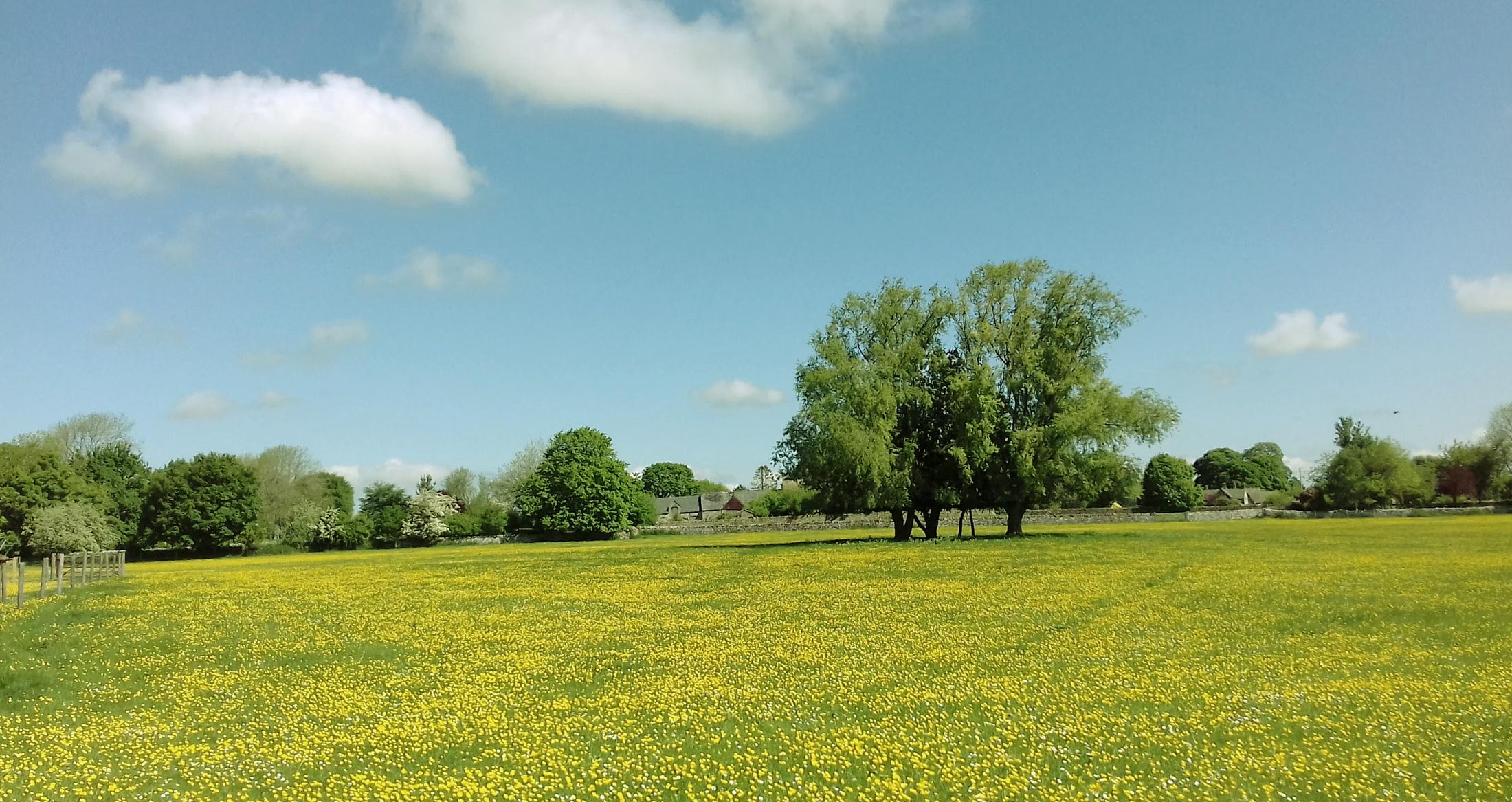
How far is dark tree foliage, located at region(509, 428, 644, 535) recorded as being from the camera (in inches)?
4380

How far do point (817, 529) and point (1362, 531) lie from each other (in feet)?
205

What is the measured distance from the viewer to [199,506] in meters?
99.3

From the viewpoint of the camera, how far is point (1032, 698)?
1475cm

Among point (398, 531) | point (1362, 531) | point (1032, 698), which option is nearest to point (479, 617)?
point (1032, 698)

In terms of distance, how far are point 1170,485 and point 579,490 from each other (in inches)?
3901

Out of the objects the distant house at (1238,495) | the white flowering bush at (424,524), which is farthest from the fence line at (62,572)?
the distant house at (1238,495)

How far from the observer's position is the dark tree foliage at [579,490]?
111m

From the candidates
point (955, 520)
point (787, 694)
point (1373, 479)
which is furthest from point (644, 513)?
point (787, 694)

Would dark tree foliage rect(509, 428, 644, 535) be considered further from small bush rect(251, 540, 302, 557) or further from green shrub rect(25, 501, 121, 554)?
green shrub rect(25, 501, 121, 554)

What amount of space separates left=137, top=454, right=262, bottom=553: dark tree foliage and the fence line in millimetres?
50723

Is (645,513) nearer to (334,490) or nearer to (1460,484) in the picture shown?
(334,490)

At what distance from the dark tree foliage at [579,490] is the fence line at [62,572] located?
6255 cm

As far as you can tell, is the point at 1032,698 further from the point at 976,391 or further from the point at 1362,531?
the point at 1362,531

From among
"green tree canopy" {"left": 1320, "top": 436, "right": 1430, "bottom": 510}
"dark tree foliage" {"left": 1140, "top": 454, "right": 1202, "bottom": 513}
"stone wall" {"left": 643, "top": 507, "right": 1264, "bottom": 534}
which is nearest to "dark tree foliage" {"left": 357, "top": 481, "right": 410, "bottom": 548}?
"stone wall" {"left": 643, "top": 507, "right": 1264, "bottom": 534}
